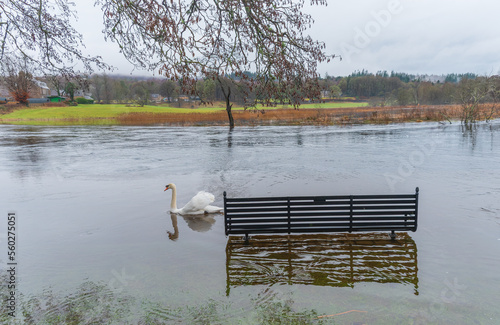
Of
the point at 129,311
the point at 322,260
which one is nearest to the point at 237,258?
the point at 322,260

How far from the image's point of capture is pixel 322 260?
9156mm

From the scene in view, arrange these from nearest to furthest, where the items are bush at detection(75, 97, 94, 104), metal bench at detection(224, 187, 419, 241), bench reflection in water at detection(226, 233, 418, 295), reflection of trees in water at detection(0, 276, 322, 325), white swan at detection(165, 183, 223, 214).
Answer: reflection of trees in water at detection(0, 276, 322, 325) → bench reflection in water at detection(226, 233, 418, 295) → metal bench at detection(224, 187, 419, 241) → white swan at detection(165, 183, 223, 214) → bush at detection(75, 97, 94, 104)

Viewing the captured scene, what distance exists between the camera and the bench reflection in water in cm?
814

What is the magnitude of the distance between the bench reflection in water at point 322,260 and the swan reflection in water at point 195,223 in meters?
1.50

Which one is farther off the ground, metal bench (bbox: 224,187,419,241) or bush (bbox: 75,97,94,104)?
bush (bbox: 75,97,94,104)

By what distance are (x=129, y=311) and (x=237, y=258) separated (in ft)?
10.4

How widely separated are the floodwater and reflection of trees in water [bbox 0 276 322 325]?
3 cm

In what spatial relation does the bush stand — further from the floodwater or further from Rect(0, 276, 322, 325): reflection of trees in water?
Rect(0, 276, 322, 325): reflection of trees in water

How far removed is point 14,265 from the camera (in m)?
9.02

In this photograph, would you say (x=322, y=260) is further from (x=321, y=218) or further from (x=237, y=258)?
(x=237, y=258)

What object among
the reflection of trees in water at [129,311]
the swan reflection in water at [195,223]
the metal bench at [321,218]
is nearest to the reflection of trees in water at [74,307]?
the reflection of trees in water at [129,311]

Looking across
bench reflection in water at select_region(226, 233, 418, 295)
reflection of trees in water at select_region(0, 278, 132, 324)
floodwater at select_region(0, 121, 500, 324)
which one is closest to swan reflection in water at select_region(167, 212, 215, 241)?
floodwater at select_region(0, 121, 500, 324)

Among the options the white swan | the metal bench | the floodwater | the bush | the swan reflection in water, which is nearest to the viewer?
the floodwater

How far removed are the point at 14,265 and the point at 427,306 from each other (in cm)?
952
